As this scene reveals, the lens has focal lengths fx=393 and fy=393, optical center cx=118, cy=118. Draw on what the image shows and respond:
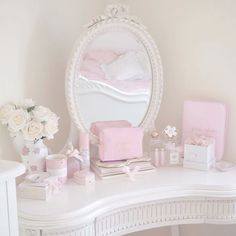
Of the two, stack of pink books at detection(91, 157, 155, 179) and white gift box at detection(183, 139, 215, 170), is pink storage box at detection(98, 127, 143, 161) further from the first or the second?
white gift box at detection(183, 139, 215, 170)

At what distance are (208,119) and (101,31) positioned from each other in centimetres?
65

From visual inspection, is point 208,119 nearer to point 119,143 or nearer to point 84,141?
point 119,143

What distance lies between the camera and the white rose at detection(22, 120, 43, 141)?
1574mm

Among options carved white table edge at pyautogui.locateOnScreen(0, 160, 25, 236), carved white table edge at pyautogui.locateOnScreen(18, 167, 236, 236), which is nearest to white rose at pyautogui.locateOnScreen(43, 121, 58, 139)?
carved white table edge at pyautogui.locateOnScreen(18, 167, 236, 236)

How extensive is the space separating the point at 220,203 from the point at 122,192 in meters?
0.42

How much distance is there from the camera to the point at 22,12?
165 centimetres

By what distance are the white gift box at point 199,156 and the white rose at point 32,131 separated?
0.67 meters

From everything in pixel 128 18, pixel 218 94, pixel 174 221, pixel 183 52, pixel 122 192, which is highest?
pixel 128 18

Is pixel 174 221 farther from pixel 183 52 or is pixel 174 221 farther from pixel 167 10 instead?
pixel 167 10

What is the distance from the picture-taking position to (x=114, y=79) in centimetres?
182

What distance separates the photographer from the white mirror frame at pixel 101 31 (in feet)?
5.70

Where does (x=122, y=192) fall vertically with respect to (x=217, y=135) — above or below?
below

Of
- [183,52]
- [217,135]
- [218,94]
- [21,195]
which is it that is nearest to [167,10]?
[183,52]

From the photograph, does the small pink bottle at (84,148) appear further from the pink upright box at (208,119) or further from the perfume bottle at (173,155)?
the pink upright box at (208,119)
